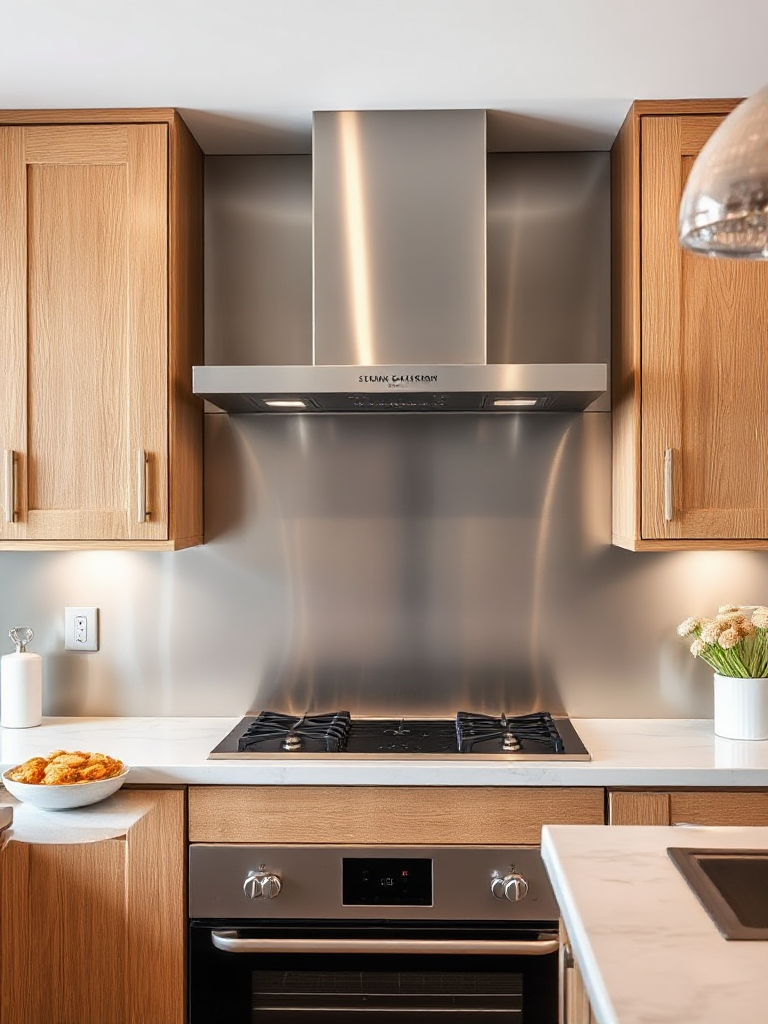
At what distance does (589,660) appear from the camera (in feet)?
8.33

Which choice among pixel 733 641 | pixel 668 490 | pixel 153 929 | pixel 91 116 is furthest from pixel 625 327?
Result: pixel 153 929

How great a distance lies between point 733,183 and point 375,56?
1.22 metres

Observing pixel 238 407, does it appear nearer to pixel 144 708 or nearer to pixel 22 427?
pixel 22 427

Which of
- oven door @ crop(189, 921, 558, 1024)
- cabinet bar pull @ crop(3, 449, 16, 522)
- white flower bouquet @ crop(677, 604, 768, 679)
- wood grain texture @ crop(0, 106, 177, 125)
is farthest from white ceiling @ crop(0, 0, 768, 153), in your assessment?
oven door @ crop(189, 921, 558, 1024)

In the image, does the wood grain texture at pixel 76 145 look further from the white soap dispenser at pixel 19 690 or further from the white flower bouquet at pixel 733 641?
the white flower bouquet at pixel 733 641

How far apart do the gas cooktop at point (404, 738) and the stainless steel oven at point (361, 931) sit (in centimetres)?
21

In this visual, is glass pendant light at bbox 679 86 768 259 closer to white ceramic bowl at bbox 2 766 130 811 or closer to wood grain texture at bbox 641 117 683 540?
wood grain texture at bbox 641 117 683 540

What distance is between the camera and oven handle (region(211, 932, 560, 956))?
1946mm

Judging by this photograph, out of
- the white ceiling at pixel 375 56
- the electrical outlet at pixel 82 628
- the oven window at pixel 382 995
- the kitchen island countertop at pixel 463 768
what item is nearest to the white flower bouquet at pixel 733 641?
the kitchen island countertop at pixel 463 768

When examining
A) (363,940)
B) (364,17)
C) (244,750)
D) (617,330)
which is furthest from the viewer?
(617,330)

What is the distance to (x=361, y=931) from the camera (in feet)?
6.51

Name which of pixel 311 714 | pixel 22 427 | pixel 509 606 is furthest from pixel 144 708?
pixel 509 606

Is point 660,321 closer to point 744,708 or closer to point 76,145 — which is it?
point 744,708

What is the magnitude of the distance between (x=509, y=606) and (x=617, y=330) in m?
0.80
